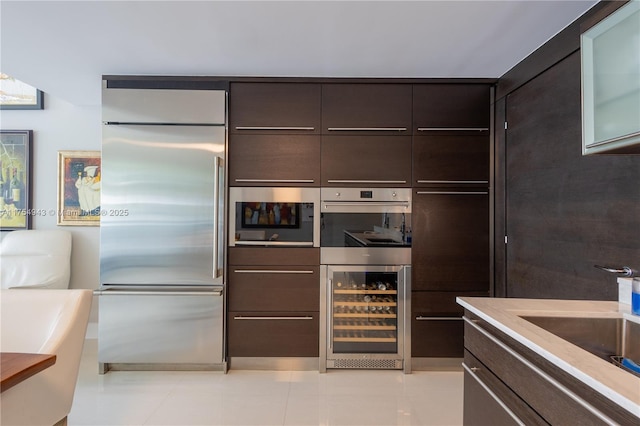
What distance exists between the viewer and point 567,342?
103 cm

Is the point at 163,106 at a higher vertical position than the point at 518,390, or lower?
higher

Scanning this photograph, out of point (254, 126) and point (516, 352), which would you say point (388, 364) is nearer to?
point (516, 352)

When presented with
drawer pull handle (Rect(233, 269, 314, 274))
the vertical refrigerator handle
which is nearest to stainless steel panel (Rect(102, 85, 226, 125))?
the vertical refrigerator handle

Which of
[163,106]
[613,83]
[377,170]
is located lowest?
[377,170]

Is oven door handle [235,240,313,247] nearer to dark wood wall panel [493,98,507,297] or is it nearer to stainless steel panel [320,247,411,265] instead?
stainless steel panel [320,247,411,265]

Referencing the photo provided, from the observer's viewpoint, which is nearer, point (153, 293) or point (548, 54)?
point (548, 54)

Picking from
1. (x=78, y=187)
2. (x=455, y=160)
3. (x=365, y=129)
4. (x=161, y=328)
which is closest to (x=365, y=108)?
(x=365, y=129)

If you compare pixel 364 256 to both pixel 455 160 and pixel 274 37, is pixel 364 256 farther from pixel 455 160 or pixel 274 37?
pixel 274 37

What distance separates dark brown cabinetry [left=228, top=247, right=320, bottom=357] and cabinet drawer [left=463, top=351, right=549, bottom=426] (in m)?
1.41

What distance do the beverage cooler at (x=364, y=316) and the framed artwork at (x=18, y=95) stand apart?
3.40 meters

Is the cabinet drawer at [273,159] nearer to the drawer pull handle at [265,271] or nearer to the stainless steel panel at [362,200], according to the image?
the stainless steel panel at [362,200]

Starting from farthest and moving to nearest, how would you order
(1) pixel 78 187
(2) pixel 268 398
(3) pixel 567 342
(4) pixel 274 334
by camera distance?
1. (1) pixel 78 187
2. (4) pixel 274 334
3. (2) pixel 268 398
4. (3) pixel 567 342

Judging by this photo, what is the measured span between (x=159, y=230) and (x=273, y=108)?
52.7 inches

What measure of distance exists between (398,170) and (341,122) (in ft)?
2.00
